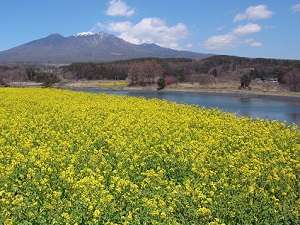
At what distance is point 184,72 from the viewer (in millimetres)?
139875

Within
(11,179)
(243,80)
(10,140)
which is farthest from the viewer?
(243,80)

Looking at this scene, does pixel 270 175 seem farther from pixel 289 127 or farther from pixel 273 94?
pixel 273 94

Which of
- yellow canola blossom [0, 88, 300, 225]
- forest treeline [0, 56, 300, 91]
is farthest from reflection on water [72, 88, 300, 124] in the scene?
forest treeline [0, 56, 300, 91]

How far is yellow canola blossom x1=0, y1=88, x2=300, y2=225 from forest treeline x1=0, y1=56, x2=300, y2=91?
88.9 metres

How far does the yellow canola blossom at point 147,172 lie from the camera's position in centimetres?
762

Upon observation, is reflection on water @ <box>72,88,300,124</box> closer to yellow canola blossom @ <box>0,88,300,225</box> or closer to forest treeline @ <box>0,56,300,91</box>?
yellow canola blossom @ <box>0,88,300,225</box>

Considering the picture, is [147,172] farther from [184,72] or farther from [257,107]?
[184,72]

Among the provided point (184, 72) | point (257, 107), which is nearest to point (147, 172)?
point (257, 107)

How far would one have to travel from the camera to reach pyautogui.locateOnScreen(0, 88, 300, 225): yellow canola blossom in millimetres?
7625

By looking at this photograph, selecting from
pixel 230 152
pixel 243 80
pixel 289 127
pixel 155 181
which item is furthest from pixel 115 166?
pixel 243 80

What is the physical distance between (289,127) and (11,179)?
32.8 ft

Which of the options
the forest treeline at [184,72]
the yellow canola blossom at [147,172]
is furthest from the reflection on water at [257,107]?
the forest treeline at [184,72]

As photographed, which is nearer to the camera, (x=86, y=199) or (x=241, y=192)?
(x=86, y=199)

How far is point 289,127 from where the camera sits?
17.1 m
